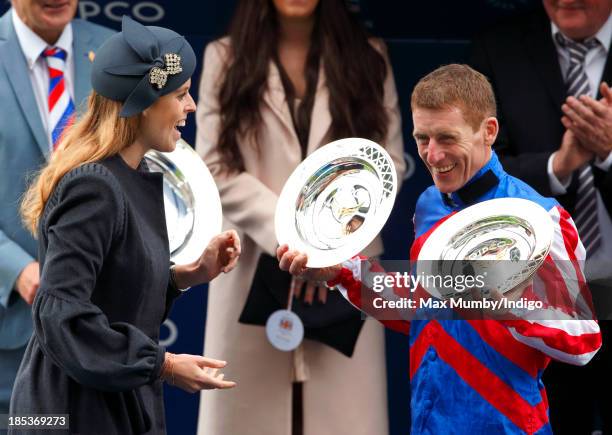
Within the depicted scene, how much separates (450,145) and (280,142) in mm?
1639

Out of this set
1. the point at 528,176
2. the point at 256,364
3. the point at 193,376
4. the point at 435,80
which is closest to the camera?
the point at 193,376

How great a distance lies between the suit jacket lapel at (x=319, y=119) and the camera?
5.61 m

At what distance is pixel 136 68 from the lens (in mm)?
3922

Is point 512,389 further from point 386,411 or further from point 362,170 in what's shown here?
point 386,411

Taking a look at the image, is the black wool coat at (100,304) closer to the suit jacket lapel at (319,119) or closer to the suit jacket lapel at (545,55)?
the suit jacket lapel at (319,119)

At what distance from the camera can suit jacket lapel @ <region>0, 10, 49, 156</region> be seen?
547 centimetres

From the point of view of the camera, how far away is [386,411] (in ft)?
19.5

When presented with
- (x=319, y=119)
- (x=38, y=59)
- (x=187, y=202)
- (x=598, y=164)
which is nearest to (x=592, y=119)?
(x=598, y=164)

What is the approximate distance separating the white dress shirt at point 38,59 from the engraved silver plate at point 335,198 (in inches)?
61.6

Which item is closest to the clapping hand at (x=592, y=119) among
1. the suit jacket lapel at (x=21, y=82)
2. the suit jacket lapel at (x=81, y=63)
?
the suit jacket lapel at (x=81, y=63)

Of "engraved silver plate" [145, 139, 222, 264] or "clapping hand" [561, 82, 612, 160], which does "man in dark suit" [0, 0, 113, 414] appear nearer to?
"engraved silver plate" [145, 139, 222, 264]

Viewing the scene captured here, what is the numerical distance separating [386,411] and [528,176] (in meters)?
1.28

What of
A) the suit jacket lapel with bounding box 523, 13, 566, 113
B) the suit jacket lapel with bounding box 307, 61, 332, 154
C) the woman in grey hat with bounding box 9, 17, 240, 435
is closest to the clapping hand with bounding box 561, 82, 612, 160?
the suit jacket lapel with bounding box 523, 13, 566, 113

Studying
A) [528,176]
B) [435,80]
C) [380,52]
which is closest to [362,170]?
[435,80]
